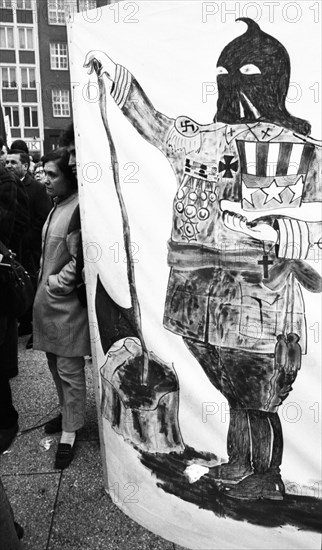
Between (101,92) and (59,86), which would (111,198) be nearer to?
(101,92)

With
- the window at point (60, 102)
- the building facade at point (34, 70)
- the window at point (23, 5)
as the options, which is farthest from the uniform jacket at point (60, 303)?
the window at point (23, 5)

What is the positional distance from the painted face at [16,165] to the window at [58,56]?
34463mm

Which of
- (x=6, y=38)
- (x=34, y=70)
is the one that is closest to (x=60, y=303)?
(x=34, y=70)

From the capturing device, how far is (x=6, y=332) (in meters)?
3.11

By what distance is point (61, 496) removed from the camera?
8.52ft

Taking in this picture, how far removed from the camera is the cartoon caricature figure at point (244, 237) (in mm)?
1951

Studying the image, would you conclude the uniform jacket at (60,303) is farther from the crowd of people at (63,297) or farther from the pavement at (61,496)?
the pavement at (61,496)

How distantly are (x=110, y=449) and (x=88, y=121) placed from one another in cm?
152

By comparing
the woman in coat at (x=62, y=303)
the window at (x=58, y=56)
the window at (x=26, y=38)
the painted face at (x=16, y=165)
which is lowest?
the woman in coat at (x=62, y=303)

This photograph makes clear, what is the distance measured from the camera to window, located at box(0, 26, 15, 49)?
37.9m

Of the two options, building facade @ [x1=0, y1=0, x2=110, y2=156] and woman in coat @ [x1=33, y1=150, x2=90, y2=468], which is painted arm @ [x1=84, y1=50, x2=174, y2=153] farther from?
building facade @ [x1=0, y1=0, x2=110, y2=156]

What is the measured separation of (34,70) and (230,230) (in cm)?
4024

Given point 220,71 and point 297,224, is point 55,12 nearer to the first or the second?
point 220,71

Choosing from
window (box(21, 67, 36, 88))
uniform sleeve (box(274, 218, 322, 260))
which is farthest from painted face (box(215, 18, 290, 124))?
window (box(21, 67, 36, 88))
